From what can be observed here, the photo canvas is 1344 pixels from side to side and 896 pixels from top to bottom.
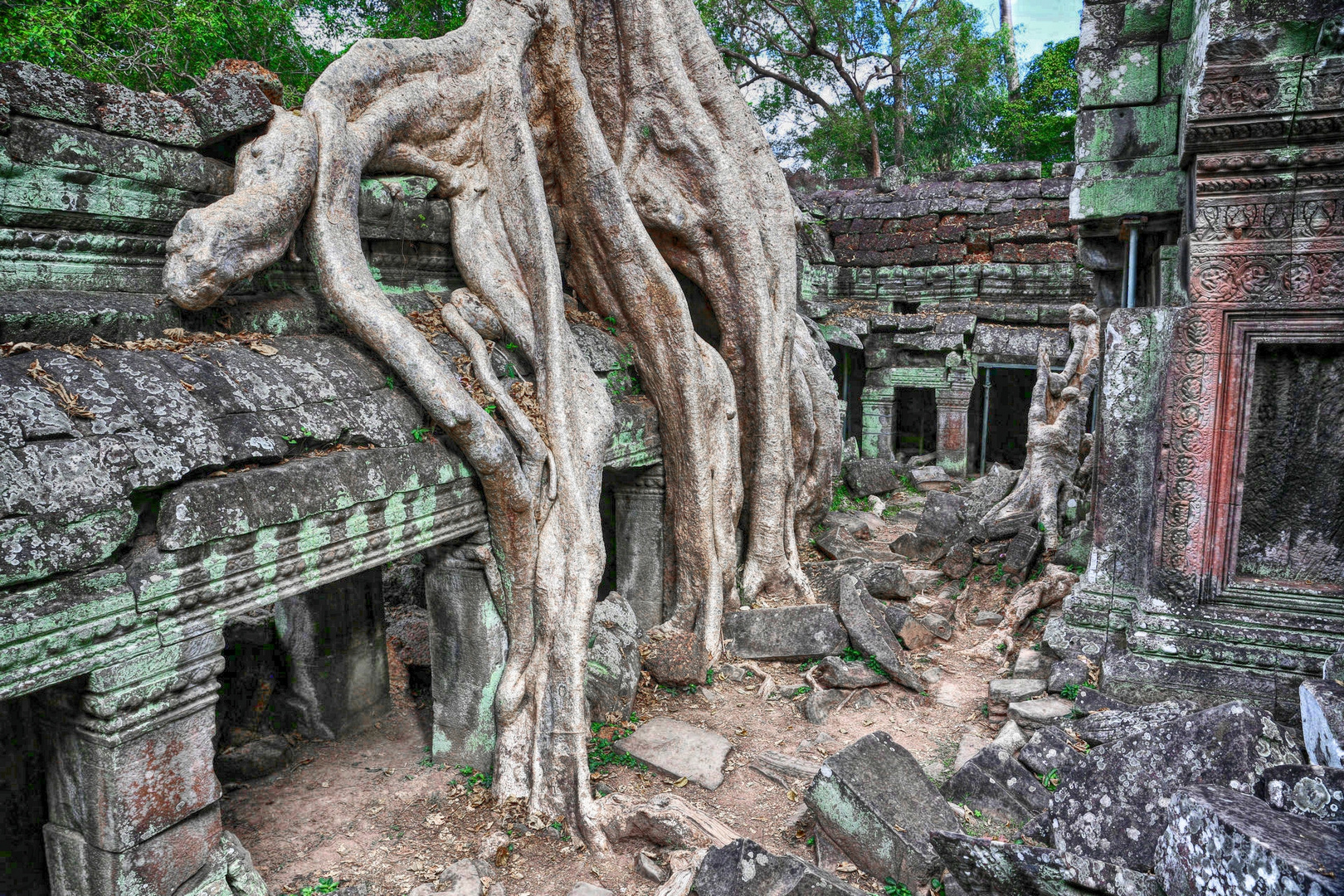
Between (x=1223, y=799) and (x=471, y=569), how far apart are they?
3.47m

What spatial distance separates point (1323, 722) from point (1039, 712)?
5.68ft

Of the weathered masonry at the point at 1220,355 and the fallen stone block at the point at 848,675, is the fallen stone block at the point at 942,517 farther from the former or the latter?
the weathered masonry at the point at 1220,355

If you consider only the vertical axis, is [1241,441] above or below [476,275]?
below

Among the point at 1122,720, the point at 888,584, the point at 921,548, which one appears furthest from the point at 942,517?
the point at 1122,720

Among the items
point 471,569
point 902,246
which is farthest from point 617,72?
point 902,246

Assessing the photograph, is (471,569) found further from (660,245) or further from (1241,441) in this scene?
(1241,441)

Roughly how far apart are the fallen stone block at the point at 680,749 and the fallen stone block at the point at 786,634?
112 centimetres

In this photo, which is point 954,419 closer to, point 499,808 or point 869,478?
point 869,478

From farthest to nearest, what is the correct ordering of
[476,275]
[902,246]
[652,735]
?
[902,246] → [652,735] → [476,275]

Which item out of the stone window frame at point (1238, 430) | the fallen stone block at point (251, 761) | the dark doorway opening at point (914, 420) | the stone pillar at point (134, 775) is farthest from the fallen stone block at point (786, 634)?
the dark doorway opening at point (914, 420)

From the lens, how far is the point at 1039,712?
5121mm

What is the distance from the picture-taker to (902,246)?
558 inches

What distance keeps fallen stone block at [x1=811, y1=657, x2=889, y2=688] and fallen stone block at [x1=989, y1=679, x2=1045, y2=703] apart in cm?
76

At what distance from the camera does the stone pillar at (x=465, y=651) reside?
15.4 ft
